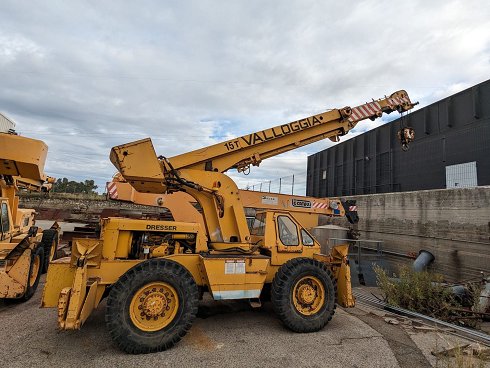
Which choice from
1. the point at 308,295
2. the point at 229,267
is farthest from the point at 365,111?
the point at 229,267

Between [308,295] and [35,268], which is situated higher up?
[308,295]

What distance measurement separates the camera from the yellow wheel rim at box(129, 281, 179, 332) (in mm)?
4223

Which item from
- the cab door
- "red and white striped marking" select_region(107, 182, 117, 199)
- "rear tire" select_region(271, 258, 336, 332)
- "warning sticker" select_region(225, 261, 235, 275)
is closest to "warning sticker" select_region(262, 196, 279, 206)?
the cab door

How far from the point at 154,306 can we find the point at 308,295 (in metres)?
2.57

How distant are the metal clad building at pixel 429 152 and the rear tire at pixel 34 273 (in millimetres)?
14490

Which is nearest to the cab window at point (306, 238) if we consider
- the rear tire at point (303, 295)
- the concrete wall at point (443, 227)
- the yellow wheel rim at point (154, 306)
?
the rear tire at point (303, 295)

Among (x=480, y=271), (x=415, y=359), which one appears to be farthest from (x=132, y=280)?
(x=480, y=271)

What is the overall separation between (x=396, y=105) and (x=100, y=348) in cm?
799

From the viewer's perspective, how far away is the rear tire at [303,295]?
4996 millimetres

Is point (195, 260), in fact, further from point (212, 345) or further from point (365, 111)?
point (365, 111)

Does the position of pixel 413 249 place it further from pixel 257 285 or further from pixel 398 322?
pixel 257 285

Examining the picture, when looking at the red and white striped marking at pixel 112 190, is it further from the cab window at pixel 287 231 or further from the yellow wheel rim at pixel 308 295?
the yellow wheel rim at pixel 308 295

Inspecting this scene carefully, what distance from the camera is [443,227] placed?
937 cm

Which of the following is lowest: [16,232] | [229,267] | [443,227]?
[229,267]
